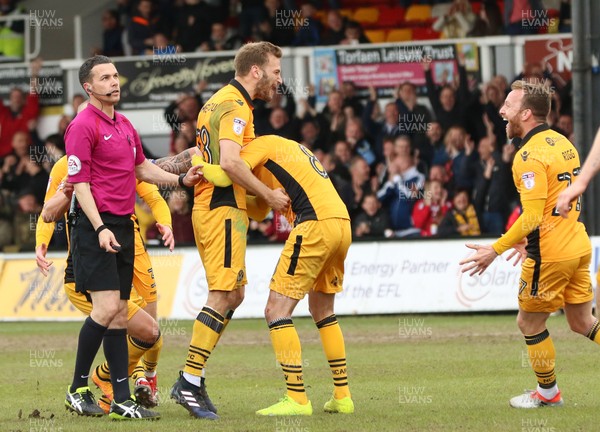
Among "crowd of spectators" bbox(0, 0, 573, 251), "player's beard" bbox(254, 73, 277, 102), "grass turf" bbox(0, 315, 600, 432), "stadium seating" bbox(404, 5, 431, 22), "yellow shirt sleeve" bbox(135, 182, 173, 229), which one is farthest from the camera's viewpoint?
"stadium seating" bbox(404, 5, 431, 22)

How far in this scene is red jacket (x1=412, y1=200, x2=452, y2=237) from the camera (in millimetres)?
18812

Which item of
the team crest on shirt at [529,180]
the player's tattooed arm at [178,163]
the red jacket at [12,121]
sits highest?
the red jacket at [12,121]

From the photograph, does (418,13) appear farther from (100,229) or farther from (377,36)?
(100,229)

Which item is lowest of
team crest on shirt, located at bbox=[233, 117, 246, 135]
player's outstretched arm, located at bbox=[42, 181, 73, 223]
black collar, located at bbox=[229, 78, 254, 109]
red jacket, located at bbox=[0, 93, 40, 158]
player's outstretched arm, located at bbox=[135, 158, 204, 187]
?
player's outstretched arm, located at bbox=[42, 181, 73, 223]

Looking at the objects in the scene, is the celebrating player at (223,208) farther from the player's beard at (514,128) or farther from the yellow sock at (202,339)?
the player's beard at (514,128)

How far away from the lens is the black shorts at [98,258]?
877 centimetres

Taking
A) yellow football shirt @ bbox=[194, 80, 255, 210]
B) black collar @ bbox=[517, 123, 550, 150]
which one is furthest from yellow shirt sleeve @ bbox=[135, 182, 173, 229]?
black collar @ bbox=[517, 123, 550, 150]

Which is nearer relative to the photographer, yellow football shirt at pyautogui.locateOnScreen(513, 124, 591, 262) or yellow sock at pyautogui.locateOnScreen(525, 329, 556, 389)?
yellow football shirt at pyautogui.locateOnScreen(513, 124, 591, 262)

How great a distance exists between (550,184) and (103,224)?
3.18 m

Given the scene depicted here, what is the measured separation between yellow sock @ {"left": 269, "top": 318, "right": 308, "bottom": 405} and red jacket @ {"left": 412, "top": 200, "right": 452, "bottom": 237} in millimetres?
9968

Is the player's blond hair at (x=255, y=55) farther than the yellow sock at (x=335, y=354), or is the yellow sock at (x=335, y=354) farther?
the player's blond hair at (x=255, y=55)

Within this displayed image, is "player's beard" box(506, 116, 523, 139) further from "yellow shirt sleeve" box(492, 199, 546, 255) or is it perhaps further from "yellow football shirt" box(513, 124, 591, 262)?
"yellow shirt sleeve" box(492, 199, 546, 255)

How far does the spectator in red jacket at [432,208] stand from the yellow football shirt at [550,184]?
9.64 meters

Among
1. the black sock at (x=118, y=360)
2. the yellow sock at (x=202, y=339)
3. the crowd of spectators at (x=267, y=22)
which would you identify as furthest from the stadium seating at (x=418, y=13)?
the black sock at (x=118, y=360)
